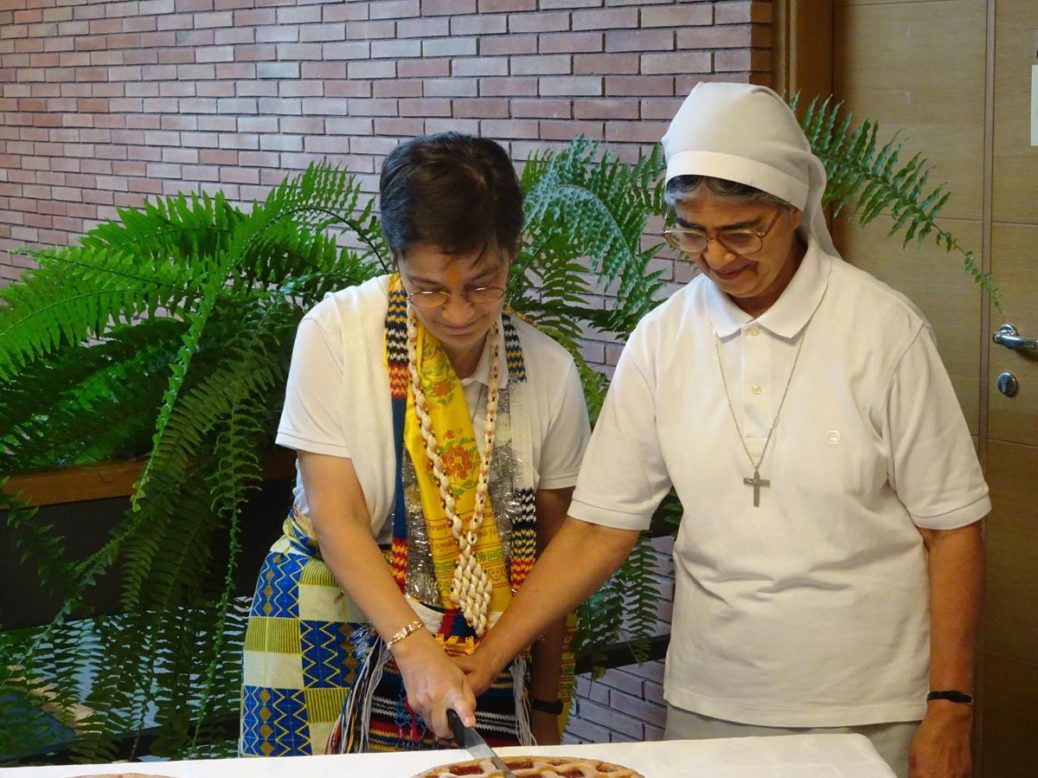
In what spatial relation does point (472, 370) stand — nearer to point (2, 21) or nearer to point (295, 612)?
point (295, 612)

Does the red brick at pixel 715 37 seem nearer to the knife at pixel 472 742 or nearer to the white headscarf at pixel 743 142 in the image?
the white headscarf at pixel 743 142

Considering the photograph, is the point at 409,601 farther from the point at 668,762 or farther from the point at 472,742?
the point at 668,762

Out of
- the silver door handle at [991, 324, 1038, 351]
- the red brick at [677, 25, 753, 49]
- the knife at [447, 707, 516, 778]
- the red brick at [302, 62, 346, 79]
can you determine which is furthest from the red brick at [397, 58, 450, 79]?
the knife at [447, 707, 516, 778]

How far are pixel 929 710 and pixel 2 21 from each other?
Result: 7087mm

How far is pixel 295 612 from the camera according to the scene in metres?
1.92

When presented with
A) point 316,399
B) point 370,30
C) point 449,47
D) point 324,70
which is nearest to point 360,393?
point 316,399

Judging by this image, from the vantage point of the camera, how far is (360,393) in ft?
5.99

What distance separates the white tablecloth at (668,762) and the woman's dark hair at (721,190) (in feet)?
2.19

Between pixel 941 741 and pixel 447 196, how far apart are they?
923 millimetres

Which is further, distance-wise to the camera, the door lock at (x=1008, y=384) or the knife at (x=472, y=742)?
the door lock at (x=1008, y=384)

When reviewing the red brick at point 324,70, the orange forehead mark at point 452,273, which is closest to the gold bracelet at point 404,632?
the orange forehead mark at point 452,273

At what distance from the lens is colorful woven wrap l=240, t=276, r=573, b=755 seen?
183 cm

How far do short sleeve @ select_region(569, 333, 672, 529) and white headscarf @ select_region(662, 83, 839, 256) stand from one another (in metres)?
0.28

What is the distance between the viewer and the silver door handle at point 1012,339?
315 centimetres
